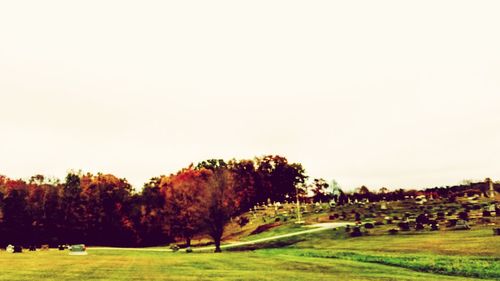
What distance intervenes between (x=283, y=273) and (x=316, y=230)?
40411mm

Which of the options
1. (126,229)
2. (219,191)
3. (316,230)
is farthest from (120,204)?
(316,230)

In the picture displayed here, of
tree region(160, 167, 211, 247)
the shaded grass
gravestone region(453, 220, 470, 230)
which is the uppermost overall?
tree region(160, 167, 211, 247)

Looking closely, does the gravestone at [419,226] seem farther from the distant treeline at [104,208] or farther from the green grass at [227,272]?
the distant treeline at [104,208]

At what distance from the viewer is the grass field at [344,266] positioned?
28594mm

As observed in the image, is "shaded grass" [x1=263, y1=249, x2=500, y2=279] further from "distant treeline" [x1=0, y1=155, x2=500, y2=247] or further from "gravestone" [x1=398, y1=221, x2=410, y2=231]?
"distant treeline" [x1=0, y1=155, x2=500, y2=247]

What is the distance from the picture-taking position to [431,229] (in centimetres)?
5816

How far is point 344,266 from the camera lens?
117ft

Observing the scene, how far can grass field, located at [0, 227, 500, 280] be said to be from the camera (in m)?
28.6

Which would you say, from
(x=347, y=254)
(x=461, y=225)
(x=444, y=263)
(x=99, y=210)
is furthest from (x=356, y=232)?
(x=99, y=210)

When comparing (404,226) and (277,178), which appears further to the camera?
(277,178)

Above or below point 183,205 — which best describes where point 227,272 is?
below

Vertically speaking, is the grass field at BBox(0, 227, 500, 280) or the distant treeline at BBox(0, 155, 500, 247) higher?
the distant treeline at BBox(0, 155, 500, 247)

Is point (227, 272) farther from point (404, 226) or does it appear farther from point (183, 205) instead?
point (183, 205)

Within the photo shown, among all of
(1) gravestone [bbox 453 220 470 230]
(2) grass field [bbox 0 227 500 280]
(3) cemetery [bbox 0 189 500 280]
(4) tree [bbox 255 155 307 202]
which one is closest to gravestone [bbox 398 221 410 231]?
(3) cemetery [bbox 0 189 500 280]
